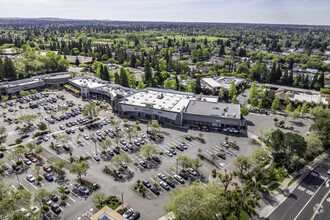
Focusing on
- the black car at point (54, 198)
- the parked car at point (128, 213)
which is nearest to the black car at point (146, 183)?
the parked car at point (128, 213)

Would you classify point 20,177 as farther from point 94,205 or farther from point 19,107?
point 19,107

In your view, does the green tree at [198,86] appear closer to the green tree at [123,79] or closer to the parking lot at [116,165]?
the green tree at [123,79]

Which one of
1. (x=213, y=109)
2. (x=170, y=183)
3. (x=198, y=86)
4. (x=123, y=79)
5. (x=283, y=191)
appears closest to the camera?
(x=283, y=191)

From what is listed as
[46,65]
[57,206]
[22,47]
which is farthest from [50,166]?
[22,47]

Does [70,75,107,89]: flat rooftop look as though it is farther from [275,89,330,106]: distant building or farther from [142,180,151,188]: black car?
[275,89,330,106]: distant building

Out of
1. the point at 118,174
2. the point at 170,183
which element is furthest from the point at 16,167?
the point at 170,183

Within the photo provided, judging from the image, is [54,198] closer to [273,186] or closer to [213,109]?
[273,186]

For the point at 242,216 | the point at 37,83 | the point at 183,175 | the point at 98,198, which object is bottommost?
the point at 242,216
